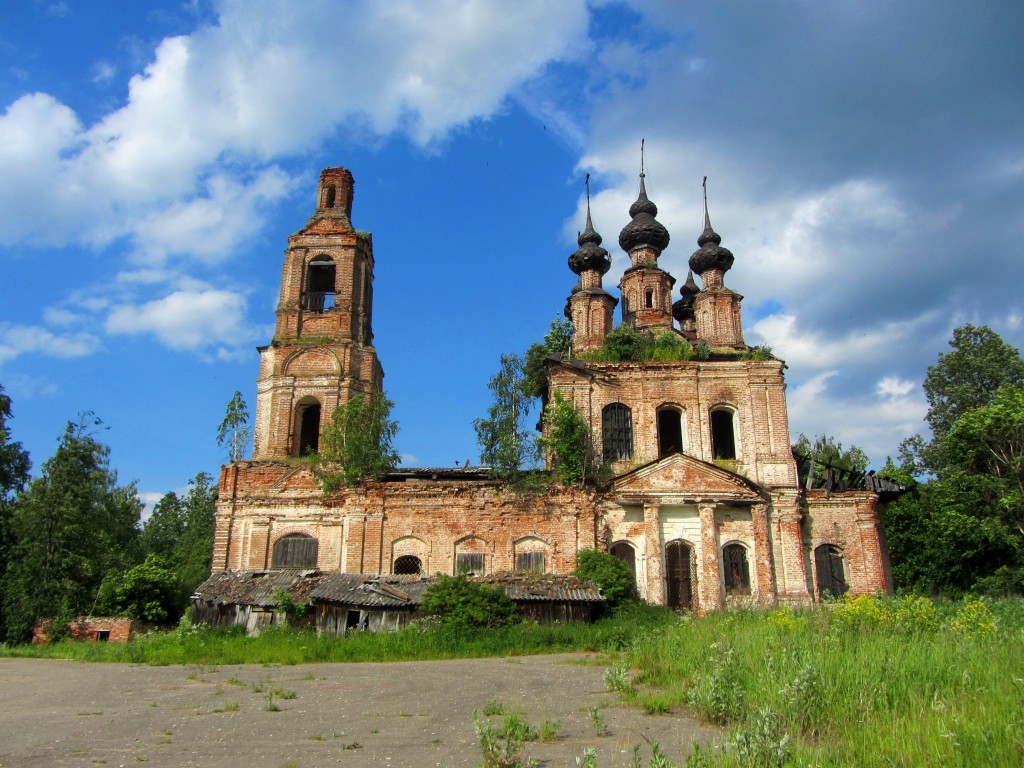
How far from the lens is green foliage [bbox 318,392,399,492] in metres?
25.0

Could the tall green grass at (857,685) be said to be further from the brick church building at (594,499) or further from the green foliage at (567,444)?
the green foliage at (567,444)

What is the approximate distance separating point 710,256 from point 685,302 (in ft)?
24.0

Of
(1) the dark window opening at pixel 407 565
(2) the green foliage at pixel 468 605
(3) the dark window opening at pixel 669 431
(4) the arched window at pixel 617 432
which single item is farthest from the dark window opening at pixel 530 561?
(3) the dark window opening at pixel 669 431

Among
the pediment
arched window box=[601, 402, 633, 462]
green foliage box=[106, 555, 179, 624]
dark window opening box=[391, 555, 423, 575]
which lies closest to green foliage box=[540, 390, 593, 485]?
arched window box=[601, 402, 633, 462]

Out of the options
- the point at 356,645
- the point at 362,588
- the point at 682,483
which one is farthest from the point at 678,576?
the point at 356,645

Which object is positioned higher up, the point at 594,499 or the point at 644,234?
the point at 644,234

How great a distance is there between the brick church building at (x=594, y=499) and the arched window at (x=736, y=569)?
64mm

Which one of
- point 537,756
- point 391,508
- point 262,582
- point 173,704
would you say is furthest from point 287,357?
point 537,756

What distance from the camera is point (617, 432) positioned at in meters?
27.0

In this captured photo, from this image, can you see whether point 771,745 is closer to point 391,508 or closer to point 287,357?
point 391,508

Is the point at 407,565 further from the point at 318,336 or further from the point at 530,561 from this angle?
the point at 318,336

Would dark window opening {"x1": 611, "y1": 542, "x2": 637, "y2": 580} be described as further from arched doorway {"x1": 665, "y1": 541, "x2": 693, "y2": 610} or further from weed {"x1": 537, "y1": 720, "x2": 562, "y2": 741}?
weed {"x1": 537, "y1": 720, "x2": 562, "y2": 741}

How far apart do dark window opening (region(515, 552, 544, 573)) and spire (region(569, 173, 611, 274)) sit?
13.2 m

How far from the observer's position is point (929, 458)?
34844 mm
